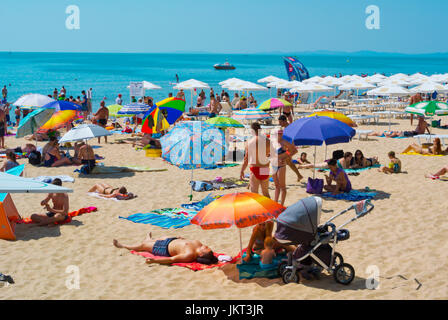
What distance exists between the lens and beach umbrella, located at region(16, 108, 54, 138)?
1234 cm

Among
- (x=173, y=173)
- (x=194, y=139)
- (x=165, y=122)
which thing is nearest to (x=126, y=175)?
(x=173, y=173)

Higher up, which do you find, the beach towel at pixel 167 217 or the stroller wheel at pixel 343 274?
the stroller wheel at pixel 343 274

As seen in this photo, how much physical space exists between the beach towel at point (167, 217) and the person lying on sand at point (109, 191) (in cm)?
118

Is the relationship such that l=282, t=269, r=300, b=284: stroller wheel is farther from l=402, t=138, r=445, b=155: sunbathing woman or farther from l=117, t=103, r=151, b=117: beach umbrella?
l=117, t=103, r=151, b=117: beach umbrella

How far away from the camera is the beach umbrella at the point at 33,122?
12336 millimetres

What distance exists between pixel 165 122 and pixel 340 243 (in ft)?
22.1

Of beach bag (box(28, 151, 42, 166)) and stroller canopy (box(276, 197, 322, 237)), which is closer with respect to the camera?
stroller canopy (box(276, 197, 322, 237))

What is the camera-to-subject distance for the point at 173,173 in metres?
11.2

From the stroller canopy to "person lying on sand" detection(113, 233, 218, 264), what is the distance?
4.19 ft

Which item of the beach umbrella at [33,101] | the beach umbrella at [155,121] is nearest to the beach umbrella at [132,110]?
the beach umbrella at [33,101]

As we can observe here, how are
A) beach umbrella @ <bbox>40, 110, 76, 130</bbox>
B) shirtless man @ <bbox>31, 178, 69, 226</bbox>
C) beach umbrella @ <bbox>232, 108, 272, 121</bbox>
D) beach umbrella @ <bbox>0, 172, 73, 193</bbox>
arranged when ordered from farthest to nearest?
beach umbrella @ <bbox>232, 108, 272, 121</bbox>, beach umbrella @ <bbox>40, 110, 76, 130</bbox>, shirtless man @ <bbox>31, 178, 69, 226</bbox>, beach umbrella @ <bbox>0, 172, 73, 193</bbox>

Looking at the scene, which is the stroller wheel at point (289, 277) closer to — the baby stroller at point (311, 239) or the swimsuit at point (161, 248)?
the baby stroller at point (311, 239)

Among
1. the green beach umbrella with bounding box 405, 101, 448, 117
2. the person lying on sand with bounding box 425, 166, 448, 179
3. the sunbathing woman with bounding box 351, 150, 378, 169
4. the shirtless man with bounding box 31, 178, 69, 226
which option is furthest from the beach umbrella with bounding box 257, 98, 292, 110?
the shirtless man with bounding box 31, 178, 69, 226

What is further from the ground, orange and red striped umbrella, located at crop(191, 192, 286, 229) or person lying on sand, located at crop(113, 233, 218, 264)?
orange and red striped umbrella, located at crop(191, 192, 286, 229)
